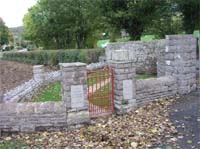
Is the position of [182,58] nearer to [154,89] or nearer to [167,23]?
[154,89]

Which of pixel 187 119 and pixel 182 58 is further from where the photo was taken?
pixel 182 58

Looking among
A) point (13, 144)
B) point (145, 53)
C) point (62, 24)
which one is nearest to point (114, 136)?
point (13, 144)

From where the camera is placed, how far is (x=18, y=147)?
649 cm

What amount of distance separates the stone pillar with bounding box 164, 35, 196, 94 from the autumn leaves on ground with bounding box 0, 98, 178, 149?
83.7 inches

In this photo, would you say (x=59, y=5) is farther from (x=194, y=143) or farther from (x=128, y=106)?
(x=194, y=143)

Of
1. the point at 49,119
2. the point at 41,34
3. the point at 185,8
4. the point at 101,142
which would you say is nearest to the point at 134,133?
the point at 101,142

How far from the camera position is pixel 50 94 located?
11.5 metres

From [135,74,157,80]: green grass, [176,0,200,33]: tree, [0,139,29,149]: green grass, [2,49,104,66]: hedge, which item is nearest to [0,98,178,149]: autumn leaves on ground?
[0,139,29,149]: green grass

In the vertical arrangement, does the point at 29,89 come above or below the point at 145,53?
below

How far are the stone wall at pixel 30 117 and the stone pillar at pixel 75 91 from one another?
0.18 meters

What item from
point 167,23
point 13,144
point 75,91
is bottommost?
point 13,144

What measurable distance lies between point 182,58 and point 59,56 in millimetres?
15906

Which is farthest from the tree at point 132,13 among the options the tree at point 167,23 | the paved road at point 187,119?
the paved road at point 187,119

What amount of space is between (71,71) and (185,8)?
41.9ft
